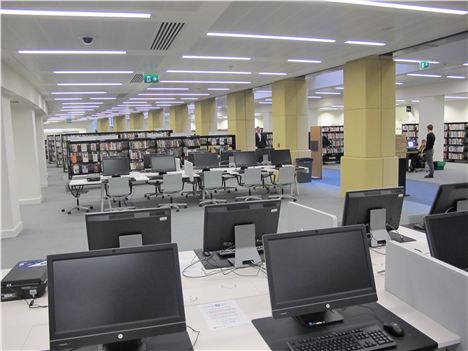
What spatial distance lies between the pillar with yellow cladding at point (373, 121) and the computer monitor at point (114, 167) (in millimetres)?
5128

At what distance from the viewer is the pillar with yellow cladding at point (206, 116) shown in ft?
58.5

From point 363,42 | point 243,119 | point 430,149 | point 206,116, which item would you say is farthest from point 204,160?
point 206,116

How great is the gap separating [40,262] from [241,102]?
12936 millimetres

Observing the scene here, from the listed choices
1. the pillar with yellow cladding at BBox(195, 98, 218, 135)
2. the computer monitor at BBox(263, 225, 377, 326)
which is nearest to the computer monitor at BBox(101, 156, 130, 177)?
the computer monitor at BBox(263, 225, 377, 326)

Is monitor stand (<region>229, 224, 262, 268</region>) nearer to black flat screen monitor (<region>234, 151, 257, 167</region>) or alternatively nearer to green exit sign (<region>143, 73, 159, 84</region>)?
black flat screen monitor (<region>234, 151, 257, 167</region>)

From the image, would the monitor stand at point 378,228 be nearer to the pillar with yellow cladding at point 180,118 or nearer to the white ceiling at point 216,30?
the white ceiling at point 216,30

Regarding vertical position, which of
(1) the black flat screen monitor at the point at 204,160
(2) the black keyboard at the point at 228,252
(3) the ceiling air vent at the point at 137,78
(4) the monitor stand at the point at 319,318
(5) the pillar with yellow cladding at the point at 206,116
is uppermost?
(3) the ceiling air vent at the point at 137,78

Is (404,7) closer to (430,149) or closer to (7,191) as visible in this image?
(7,191)

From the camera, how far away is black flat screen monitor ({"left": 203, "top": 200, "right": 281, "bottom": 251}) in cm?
283

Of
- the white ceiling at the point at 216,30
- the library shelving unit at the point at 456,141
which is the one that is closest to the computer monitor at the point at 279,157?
the white ceiling at the point at 216,30

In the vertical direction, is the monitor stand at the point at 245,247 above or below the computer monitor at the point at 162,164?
below

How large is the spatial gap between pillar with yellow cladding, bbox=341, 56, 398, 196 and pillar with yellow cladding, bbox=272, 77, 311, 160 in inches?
124

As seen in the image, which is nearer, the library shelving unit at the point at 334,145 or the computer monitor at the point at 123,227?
the computer monitor at the point at 123,227

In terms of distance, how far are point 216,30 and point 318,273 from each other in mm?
4592
